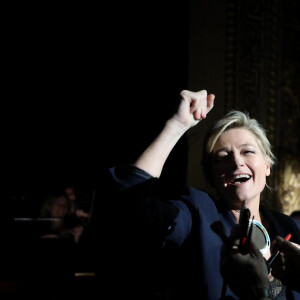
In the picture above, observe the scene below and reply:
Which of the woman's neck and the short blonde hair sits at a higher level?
the short blonde hair

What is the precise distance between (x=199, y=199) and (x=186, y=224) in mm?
87

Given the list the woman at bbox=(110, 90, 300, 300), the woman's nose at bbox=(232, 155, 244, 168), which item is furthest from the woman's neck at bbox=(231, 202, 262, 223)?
the woman's nose at bbox=(232, 155, 244, 168)

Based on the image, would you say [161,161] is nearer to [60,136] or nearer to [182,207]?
[182,207]

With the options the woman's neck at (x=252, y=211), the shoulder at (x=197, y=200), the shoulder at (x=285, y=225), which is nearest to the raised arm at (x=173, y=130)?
the shoulder at (x=197, y=200)

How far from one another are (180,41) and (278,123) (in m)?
1.15

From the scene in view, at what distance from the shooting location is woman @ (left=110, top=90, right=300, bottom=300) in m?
0.84

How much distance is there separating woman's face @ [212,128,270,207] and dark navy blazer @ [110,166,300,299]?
0.06m

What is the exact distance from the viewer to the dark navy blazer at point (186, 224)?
0.82 metres

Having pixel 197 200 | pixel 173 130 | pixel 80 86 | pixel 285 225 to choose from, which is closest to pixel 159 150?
pixel 173 130

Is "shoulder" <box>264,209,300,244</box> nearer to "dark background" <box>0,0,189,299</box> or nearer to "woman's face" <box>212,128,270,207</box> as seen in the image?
"woman's face" <box>212,128,270,207</box>

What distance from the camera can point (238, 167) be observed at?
3.36 feet

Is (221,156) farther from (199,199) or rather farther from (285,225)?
(285,225)

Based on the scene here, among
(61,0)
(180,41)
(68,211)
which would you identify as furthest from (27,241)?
(61,0)

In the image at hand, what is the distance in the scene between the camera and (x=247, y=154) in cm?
108
